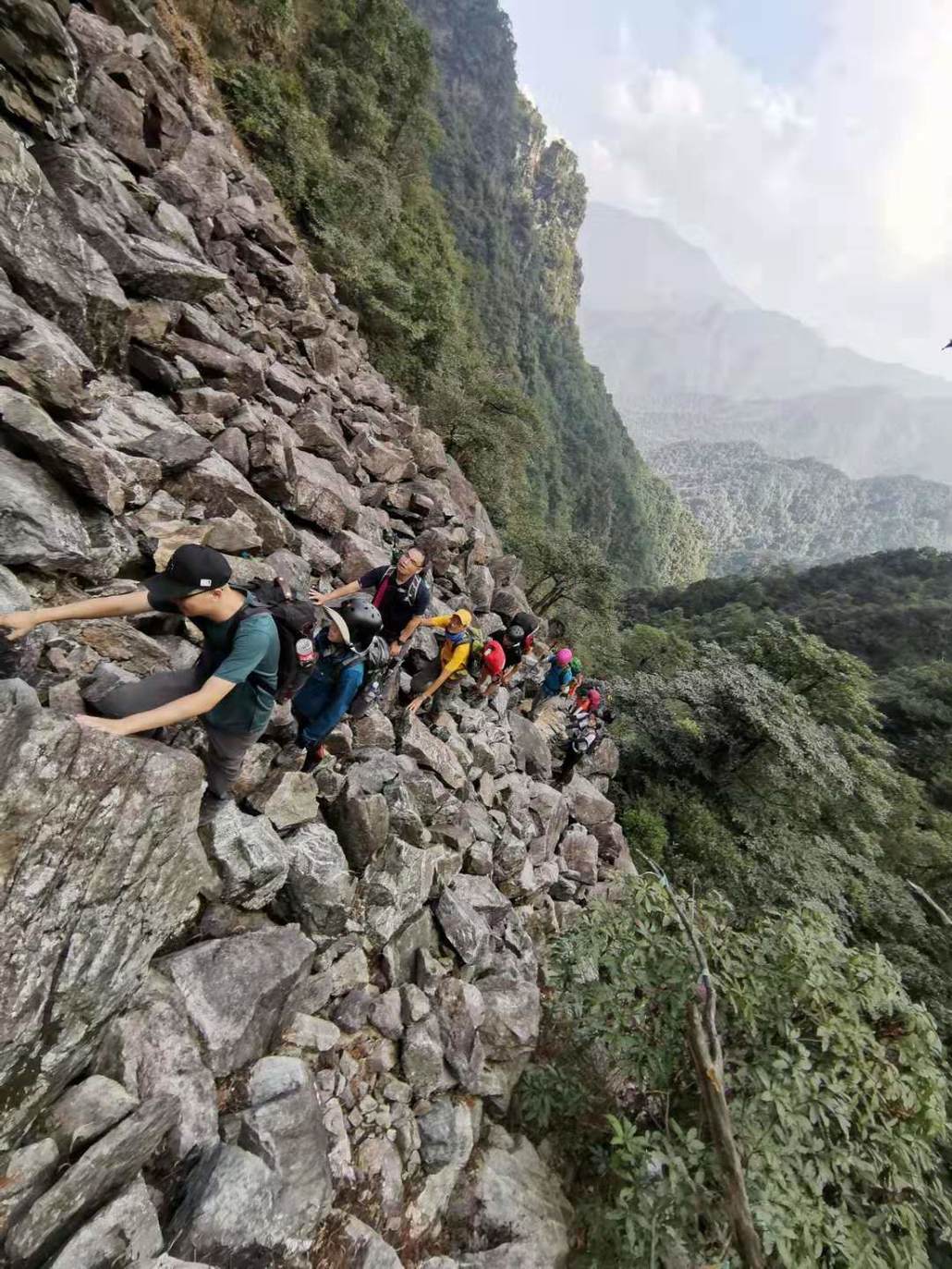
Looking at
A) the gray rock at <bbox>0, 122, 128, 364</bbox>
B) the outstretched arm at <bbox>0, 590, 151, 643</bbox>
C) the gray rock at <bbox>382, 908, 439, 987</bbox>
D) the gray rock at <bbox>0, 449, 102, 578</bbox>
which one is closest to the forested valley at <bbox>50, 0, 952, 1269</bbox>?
the gray rock at <bbox>382, 908, 439, 987</bbox>

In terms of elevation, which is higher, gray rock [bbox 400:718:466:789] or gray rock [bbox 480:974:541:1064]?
gray rock [bbox 400:718:466:789]

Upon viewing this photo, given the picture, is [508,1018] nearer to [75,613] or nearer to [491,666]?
[491,666]

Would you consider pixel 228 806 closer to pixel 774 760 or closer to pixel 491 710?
pixel 491 710

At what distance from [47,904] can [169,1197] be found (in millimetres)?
1965

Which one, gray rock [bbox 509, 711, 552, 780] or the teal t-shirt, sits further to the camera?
gray rock [bbox 509, 711, 552, 780]

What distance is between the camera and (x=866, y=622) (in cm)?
6612

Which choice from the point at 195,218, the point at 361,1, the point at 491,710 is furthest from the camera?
the point at 361,1

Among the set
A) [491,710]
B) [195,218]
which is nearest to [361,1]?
[195,218]

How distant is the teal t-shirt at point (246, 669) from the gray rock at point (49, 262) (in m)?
5.41

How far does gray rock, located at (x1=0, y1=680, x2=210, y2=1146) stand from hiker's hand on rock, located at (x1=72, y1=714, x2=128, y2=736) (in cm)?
4

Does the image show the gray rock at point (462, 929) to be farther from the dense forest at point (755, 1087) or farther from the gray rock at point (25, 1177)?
the gray rock at point (25, 1177)

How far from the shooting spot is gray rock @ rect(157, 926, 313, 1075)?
3.77 m

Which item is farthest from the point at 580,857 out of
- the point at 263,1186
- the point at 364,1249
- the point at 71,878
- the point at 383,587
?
the point at 71,878

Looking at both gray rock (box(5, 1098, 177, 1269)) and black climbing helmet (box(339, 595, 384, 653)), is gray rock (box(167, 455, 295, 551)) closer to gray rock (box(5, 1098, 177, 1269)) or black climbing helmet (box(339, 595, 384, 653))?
black climbing helmet (box(339, 595, 384, 653))
